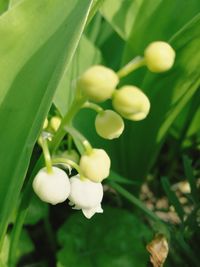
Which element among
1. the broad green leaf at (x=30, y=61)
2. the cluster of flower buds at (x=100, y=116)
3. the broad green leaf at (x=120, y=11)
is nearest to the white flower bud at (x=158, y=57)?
the cluster of flower buds at (x=100, y=116)

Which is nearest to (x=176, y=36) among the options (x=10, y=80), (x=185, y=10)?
(x=185, y=10)

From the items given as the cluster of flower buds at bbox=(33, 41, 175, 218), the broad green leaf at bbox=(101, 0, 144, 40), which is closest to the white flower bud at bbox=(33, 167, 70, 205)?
the cluster of flower buds at bbox=(33, 41, 175, 218)

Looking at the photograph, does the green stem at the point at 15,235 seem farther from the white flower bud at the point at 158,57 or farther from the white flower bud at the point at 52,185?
the white flower bud at the point at 158,57

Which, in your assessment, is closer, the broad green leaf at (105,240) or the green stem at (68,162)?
the green stem at (68,162)

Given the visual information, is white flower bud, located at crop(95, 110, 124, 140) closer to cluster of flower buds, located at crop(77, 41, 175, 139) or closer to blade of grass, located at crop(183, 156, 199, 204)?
cluster of flower buds, located at crop(77, 41, 175, 139)

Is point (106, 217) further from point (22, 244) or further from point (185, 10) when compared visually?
point (185, 10)
